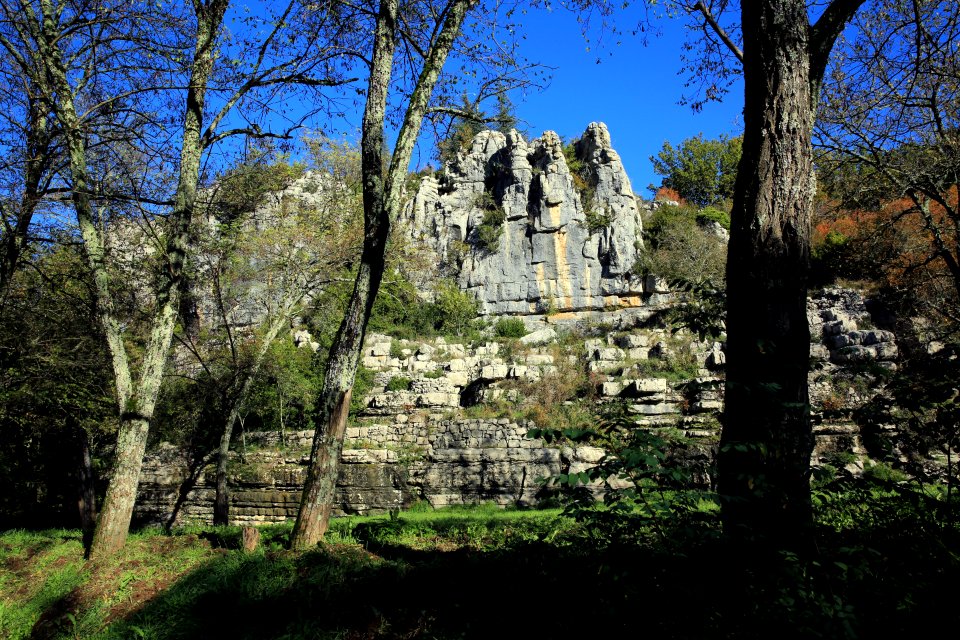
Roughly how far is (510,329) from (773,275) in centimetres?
2946

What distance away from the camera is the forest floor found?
2.44m

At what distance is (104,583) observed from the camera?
477 centimetres

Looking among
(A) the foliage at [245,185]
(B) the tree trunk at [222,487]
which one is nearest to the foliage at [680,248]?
(A) the foliage at [245,185]

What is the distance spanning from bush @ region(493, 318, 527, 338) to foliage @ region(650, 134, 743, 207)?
21.4 metres

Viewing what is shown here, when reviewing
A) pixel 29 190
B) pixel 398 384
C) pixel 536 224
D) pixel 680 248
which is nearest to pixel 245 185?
pixel 29 190

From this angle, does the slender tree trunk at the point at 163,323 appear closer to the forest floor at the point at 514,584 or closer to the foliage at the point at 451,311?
the forest floor at the point at 514,584

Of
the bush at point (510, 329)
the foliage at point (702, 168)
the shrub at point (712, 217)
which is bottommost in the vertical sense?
the bush at point (510, 329)

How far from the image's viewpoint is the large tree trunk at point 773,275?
9.37ft

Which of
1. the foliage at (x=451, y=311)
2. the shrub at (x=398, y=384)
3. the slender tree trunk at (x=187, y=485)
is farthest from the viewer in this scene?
the foliage at (x=451, y=311)

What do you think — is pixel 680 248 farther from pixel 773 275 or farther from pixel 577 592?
pixel 577 592

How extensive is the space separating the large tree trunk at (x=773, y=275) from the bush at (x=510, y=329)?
28.9 meters

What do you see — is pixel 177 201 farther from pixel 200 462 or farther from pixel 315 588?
pixel 200 462

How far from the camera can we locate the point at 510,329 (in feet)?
107

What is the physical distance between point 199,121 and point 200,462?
1164cm
